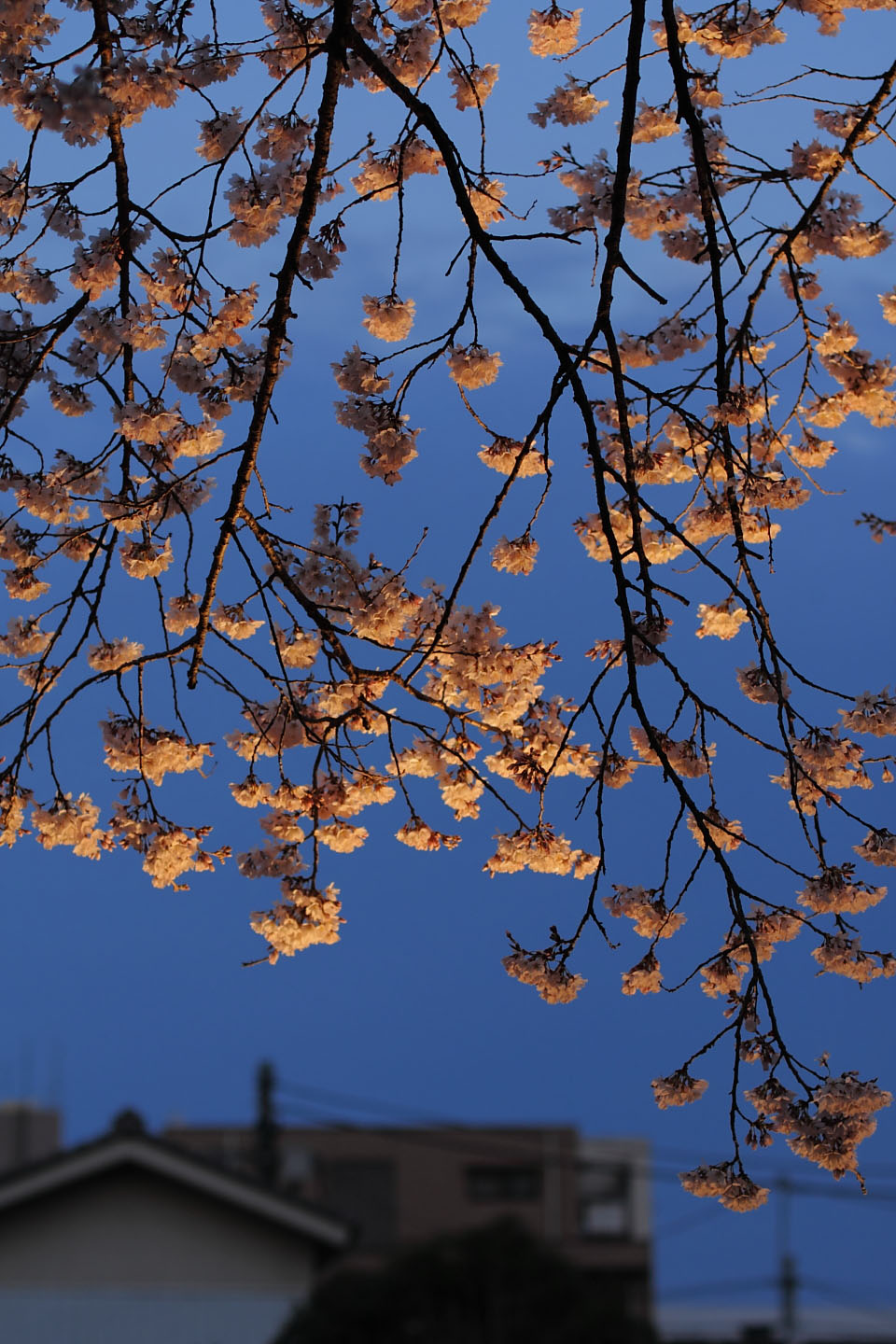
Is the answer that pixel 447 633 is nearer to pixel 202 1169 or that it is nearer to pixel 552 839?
pixel 552 839

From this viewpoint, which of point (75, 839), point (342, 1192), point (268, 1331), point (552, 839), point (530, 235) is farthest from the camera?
point (342, 1192)

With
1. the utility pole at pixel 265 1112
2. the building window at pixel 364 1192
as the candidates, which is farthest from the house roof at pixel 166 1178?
the building window at pixel 364 1192

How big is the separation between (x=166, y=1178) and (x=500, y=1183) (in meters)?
18.3

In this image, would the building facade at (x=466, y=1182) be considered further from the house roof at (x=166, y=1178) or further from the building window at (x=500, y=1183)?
the house roof at (x=166, y=1178)

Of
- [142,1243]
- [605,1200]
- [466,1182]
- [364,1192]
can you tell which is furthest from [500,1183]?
[142,1243]

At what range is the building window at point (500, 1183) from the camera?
27.5m

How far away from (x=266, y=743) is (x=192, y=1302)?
29.1 feet

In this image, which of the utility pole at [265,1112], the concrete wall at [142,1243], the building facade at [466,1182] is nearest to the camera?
the concrete wall at [142,1243]

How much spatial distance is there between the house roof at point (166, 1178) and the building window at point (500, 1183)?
58.0 ft

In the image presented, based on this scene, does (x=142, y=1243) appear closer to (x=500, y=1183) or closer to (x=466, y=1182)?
(x=466, y=1182)

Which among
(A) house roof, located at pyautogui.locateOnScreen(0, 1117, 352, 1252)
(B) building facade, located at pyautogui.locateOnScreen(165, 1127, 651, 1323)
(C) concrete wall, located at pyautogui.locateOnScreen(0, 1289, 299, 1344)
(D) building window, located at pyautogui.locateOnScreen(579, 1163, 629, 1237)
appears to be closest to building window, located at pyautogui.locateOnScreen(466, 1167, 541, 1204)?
(B) building facade, located at pyautogui.locateOnScreen(165, 1127, 651, 1323)

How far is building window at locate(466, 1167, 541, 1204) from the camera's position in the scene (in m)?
27.5

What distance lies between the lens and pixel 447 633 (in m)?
3.93

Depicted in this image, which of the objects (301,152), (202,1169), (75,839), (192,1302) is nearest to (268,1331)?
(192,1302)
